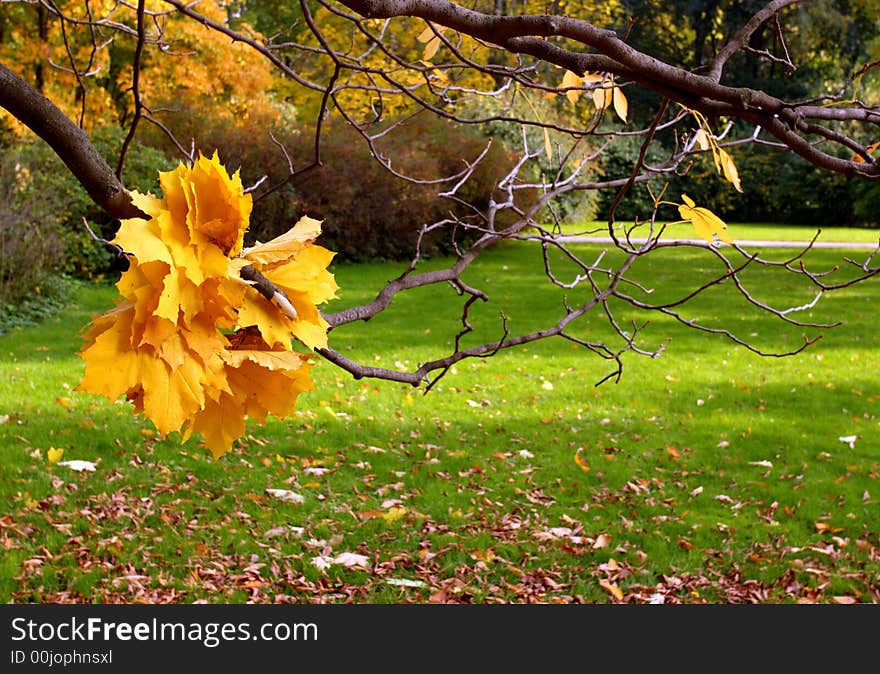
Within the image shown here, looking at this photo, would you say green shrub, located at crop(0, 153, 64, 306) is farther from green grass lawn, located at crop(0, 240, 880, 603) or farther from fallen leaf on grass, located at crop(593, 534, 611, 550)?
fallen leaf on grass, located at crop(593, 534, 611, 550)

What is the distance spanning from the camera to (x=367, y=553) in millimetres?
4738

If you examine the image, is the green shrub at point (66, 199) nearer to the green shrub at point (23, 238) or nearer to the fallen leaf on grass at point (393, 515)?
the green shrub at point (23, 238)

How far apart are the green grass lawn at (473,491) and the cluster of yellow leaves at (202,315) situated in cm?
375

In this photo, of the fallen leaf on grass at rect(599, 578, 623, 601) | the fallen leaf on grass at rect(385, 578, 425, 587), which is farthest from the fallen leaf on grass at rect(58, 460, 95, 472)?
the fallen leaf on grass at rect(599, 578, 623, 601)

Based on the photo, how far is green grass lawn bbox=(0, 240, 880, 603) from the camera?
14.6ft

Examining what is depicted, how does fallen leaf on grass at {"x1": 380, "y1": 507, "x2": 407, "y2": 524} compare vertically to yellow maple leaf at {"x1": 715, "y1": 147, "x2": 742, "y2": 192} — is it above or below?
above

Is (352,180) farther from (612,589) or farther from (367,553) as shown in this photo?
(612,589)

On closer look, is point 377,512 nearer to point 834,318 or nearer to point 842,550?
point 842,550

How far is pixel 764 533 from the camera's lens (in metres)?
5.13

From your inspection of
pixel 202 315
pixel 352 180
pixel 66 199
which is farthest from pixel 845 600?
pixel 352 180

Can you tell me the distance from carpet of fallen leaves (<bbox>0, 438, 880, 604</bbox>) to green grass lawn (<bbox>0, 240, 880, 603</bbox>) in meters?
0.01

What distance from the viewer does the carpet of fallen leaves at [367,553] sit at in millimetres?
4293

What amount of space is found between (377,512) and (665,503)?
169 cm

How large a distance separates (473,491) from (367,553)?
3.66 feet
